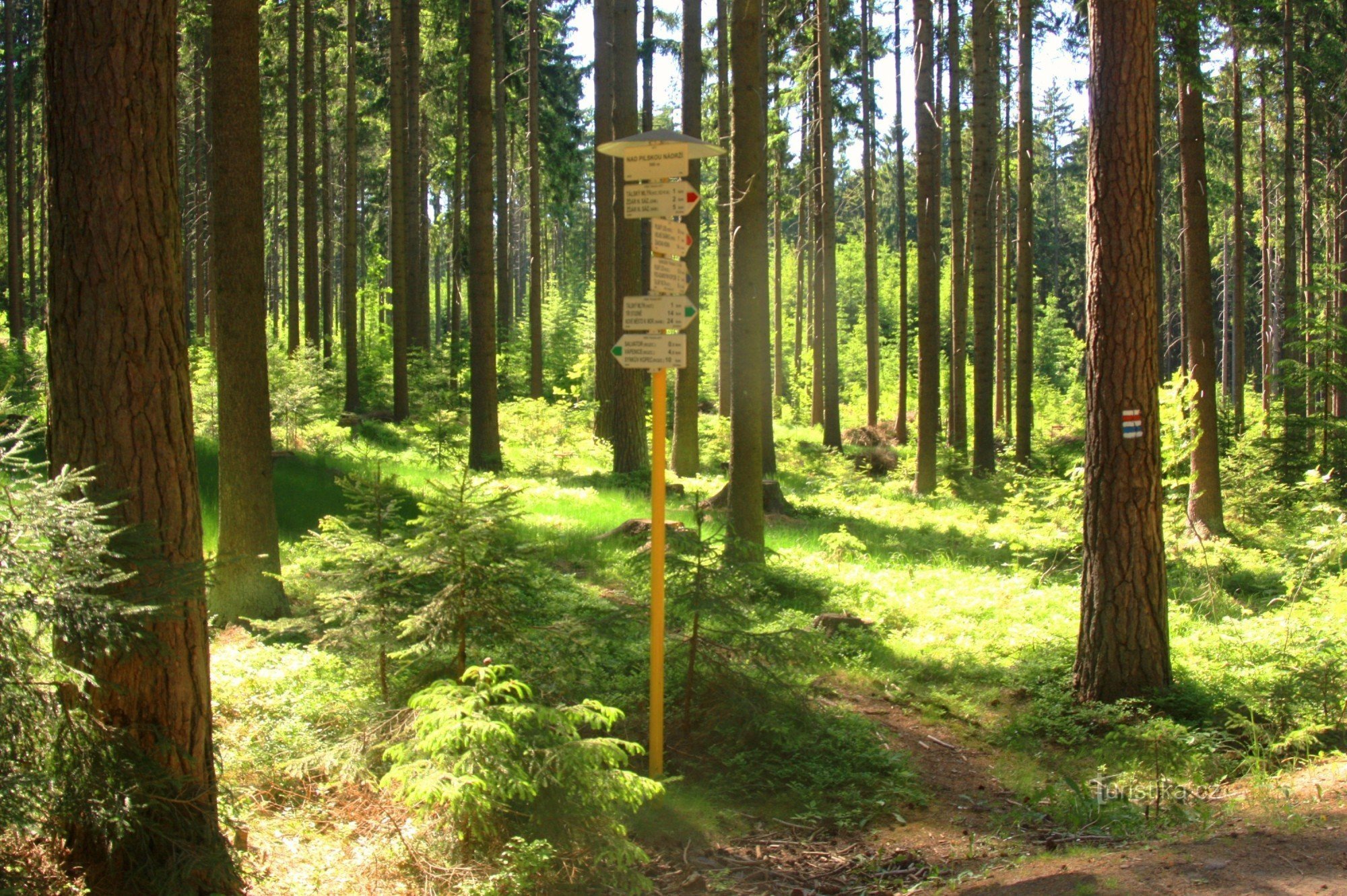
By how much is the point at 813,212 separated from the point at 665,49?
7208 millimetres

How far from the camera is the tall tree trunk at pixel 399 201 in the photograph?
21.4 m

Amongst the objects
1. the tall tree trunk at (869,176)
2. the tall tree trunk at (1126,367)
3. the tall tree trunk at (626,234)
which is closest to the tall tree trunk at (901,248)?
the tall tree trunk at (869,176)

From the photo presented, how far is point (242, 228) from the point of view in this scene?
8641 mm

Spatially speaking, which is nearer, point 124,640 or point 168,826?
point 124,640

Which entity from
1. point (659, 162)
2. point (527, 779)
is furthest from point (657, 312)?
point (527, 779)

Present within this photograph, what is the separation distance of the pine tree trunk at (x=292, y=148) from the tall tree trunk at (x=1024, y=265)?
42.5 feet

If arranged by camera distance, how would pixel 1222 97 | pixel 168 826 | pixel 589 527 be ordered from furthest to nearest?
pixel 1222 97 < pixel 589 527 < pixel 168 826

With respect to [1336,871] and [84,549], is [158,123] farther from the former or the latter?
[1336,871]

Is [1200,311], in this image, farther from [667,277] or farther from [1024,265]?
[667,277]

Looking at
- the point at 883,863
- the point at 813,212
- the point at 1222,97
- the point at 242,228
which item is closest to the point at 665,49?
the point at 813,212

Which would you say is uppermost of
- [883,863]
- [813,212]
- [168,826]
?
[813,212]

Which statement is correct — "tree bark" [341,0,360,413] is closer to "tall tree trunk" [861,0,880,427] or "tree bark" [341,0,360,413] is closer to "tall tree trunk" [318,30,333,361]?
"tall tree trunk" [318,30,333,361]

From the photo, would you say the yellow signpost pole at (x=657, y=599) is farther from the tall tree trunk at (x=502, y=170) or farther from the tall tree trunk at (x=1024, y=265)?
the tall tree trunk at (x=502, y=170)

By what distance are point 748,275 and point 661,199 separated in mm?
4715
